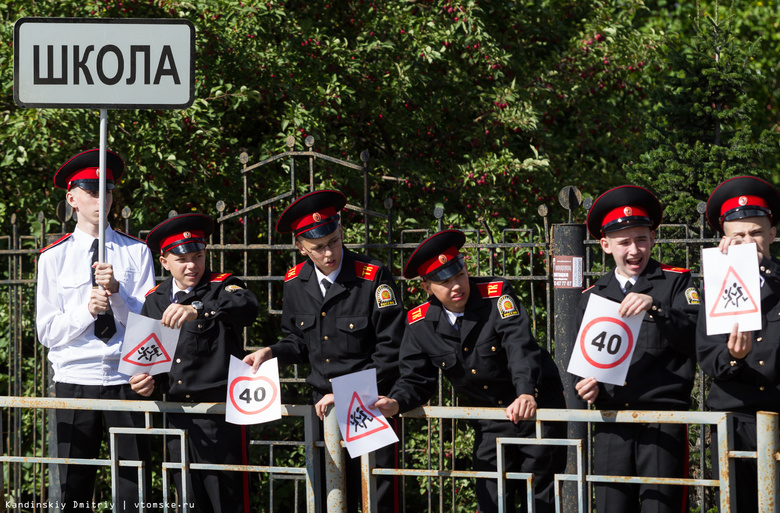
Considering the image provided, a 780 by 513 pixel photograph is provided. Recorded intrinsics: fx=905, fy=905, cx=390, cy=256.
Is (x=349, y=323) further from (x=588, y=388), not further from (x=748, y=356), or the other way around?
(x=748, y=356)

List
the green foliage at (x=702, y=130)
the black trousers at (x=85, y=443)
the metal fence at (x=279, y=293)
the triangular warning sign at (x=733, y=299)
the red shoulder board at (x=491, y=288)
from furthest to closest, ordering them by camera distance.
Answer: the green foliage at (x=702, y=130) < the metal fence at (x=279, y=293) < the black trousers at (x=85, y=443) < the red shoulder board at (x=491, y=288) < the triangular warning sign at (x=733, y=299)

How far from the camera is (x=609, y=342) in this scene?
3.95 meters

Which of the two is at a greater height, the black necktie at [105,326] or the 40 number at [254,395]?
the black necktie at [105,326]

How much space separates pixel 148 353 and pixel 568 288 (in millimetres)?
2471

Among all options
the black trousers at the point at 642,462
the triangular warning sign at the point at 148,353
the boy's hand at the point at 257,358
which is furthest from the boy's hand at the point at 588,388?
the triangular warning sign at the point at 148,353

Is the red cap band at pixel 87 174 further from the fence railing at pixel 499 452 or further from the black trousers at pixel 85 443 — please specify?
the fence railing at pixel 499 452

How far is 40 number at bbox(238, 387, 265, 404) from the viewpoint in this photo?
169 inches

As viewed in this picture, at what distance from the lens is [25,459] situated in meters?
4.56

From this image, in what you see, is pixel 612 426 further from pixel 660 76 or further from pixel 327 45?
pixel 660 76

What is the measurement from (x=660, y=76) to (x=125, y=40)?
750 centimetres

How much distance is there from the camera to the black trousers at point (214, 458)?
4746 millimetres

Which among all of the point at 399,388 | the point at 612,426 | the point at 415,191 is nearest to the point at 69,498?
the point at 399,388

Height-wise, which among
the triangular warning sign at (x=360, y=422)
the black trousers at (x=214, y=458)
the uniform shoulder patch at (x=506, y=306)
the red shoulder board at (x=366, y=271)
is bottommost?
the black trousers at (x=214, y=458)

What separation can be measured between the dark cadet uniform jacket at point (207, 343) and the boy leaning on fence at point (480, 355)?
0.93m
